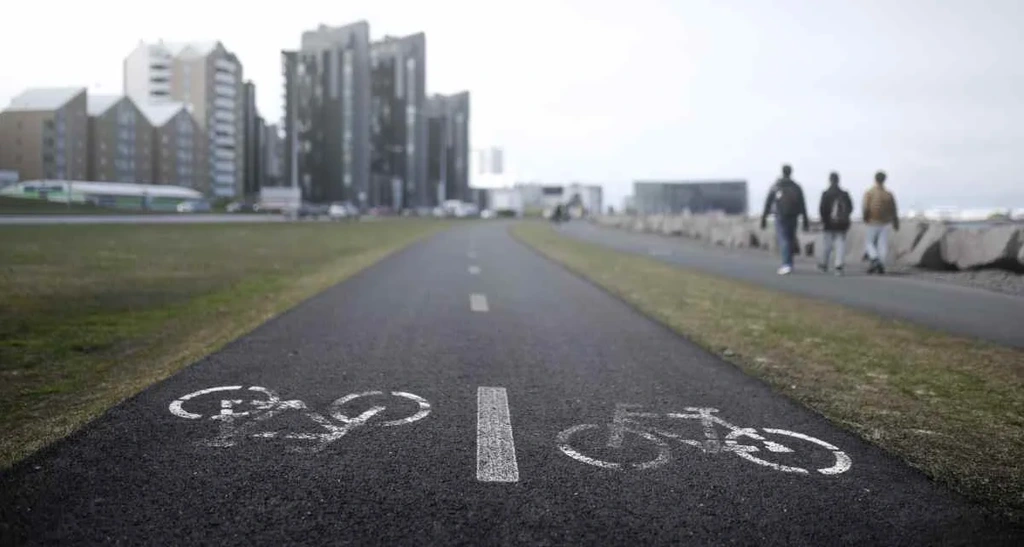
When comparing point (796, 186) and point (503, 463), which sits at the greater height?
point (796, 186)

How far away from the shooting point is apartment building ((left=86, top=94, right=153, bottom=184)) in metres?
45.7

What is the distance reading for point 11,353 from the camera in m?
8.18

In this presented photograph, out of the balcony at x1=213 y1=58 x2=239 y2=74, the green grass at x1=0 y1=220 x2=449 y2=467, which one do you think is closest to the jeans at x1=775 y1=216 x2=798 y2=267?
the green grass at x1=0 y1=220 x2=449 y2=467

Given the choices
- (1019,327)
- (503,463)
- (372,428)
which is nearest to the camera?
(503,463)

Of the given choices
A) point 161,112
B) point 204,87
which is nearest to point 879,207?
point 161,112

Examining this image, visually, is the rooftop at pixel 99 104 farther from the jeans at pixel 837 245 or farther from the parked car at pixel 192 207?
the jeans at pixel 837 245

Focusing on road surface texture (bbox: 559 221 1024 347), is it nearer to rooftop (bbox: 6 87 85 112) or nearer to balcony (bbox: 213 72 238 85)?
rooftop (bbox: 6 87 85 112)

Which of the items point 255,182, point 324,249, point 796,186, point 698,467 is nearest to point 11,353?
point 698,467

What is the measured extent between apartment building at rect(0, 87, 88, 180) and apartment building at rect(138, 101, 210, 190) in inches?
2909

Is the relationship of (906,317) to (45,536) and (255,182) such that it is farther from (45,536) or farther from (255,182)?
(255,182)

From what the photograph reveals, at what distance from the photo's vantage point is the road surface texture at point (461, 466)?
3584mm

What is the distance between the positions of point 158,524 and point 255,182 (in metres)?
191

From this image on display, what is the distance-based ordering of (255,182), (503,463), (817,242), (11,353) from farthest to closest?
(255,182) < (817,242) < (11,353) < (503,463)

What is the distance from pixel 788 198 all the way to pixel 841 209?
Result: 1222 mm
